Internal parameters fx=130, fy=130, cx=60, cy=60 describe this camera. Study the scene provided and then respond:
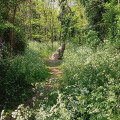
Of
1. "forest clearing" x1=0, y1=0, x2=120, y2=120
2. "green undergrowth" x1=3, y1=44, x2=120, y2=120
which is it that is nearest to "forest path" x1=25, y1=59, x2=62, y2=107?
"forest clearing" x1=0, y1=0, x2=120, y2=120

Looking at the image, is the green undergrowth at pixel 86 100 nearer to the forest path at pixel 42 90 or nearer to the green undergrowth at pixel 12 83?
the forest path at pixel 42 90

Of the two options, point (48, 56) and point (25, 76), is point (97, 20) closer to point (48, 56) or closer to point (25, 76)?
point (48, 56)

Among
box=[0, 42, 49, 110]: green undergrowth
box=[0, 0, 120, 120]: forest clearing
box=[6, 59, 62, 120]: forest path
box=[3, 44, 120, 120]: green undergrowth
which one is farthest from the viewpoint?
box=[0, 42, 49, 110]: green undergrowth

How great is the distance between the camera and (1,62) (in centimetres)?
445

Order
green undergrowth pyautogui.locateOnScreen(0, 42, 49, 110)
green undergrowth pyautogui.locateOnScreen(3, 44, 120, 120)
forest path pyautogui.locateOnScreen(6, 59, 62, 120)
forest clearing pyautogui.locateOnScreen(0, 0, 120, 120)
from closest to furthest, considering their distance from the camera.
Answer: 1. green undergrowth pyautogui.locateOnScreen(3, 44, 120, 120)
2. forest clearing pyautogui.locateOnScreen(0, 0, 120, 120)
3. forest path pyautogui.locateOnScreen(6, 59, 62, 120)
4. green undergrowth pyautogui.locateOnScreen(0, 42, 49, 110)

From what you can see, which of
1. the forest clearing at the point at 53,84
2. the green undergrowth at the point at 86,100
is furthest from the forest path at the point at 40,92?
the green undergrowth at the point at 86,100

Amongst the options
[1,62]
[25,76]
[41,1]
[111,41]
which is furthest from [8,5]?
[41,1]

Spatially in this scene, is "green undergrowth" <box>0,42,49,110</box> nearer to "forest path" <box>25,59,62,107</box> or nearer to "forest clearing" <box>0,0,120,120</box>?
"forest clearing" <box>0,0,120,120</box>

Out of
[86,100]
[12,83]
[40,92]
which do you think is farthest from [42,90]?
[12,83]

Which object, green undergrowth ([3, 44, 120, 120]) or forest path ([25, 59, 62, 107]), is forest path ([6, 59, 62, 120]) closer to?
forest path ([25, 59, 62, 107])

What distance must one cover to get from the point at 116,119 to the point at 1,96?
124 inches

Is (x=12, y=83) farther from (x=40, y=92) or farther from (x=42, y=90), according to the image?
(x=42, y=90)

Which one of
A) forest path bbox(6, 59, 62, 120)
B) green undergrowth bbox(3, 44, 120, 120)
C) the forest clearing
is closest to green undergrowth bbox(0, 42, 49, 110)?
the forest clearing

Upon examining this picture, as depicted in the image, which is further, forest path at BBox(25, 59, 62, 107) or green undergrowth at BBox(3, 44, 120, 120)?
forest path at BBox(25, 59, 62, 107)
